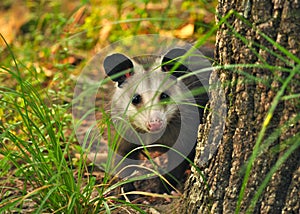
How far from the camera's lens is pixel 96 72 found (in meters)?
5.65

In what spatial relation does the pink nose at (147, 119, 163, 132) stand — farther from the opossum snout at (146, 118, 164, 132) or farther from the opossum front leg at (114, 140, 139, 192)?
the opossum front leg at (114, 140, 139, 192)

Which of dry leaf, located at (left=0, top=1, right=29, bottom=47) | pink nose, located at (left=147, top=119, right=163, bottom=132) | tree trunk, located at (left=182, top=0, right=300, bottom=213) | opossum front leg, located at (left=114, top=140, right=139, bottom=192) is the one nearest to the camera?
tree trunk, located at (left=182, top=0, right=300, bottom=213)

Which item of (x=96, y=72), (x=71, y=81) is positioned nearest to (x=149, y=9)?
(x=96, y=72)

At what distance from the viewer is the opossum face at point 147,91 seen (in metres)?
3.48

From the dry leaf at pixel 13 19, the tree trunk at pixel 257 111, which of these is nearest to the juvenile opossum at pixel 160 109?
the tree trunk at pixel 257 111

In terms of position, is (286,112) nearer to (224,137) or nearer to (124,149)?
(224,137)

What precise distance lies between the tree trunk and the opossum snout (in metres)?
0.68

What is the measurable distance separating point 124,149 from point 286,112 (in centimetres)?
170

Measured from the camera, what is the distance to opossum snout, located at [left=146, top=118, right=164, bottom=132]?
342 centimetres

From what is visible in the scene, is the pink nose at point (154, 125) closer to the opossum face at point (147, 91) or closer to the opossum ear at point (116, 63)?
the opossum face at point (147, 91)

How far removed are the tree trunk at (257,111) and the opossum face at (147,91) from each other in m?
0.74

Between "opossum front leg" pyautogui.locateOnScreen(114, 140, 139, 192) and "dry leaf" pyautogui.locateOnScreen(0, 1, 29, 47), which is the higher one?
"dry leaf" pyautogui.locateOnScreen(0, 1, 29, 47)

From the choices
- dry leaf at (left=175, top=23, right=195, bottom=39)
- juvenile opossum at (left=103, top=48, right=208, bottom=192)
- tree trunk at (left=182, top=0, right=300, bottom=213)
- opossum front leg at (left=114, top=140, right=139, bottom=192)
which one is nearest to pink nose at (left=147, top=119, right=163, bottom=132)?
juvenile opossum at (left=103, top=48, right=208, bottom=192)

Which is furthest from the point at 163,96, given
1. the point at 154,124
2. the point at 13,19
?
the point at 13,19
